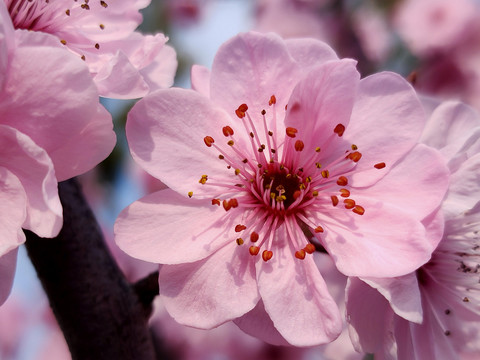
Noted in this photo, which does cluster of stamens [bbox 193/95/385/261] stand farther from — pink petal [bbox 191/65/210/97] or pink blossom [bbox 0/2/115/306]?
pink blossom [bbox 0/2/115/306]

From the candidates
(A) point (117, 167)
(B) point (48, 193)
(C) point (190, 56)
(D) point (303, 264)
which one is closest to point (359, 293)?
(D) point (303, 264)

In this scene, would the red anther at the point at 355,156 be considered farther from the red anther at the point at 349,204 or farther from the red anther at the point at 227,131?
the red anther at the point at 227,131

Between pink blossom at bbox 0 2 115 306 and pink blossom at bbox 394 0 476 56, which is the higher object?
pink blossom at bbox 0 2 115 306

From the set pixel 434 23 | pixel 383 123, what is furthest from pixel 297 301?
pixel 434 23

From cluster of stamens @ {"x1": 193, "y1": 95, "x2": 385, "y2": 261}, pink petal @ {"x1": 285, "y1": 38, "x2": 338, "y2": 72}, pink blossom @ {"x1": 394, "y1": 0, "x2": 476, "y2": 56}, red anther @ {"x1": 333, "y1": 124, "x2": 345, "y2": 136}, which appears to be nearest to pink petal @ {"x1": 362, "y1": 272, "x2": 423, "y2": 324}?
cluster of stamens @ {"x1": 193, "y1": 95, "x2": 385, "y2": 261}

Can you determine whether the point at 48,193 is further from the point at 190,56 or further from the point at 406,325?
the point at 190,56
